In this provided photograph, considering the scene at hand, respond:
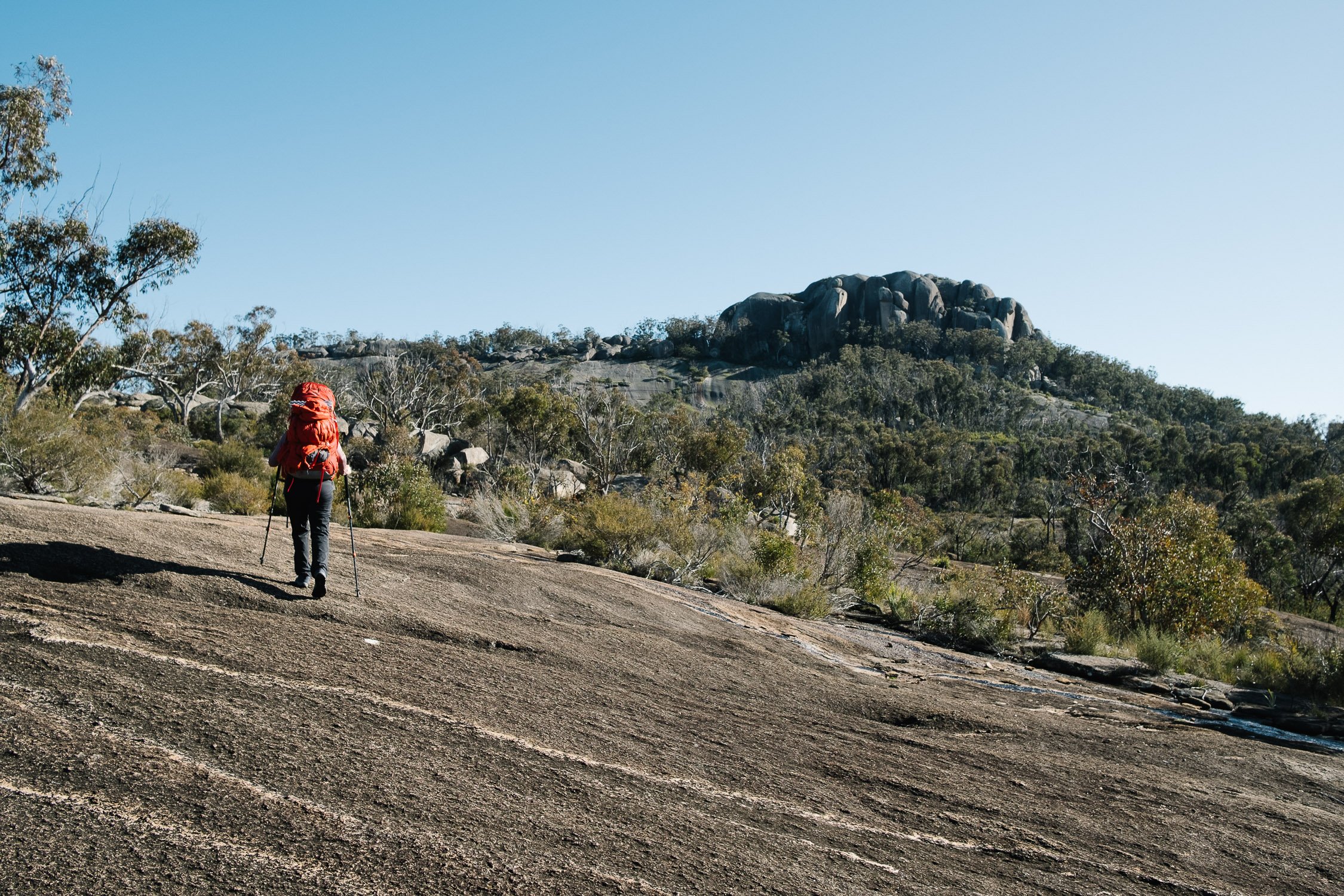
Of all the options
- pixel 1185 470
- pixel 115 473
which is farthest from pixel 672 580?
pixel 1185 470

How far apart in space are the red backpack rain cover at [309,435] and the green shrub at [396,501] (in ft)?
34.0

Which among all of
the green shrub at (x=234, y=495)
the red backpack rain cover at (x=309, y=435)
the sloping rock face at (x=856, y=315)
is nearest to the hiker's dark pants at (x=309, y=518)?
the red backpack rain cover at (x=309, y=435)

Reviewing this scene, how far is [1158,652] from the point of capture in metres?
13.4

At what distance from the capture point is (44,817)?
2.97 meters

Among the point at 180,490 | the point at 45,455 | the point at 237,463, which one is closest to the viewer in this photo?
the point at 45,455

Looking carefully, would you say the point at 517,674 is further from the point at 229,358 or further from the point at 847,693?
the point at 229,358

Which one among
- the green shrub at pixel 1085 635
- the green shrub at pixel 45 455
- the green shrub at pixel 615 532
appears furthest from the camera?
the green shrub at pixel 45 455

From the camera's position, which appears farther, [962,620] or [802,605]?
[962,620]

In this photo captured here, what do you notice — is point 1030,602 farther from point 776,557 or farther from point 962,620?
point 776,557

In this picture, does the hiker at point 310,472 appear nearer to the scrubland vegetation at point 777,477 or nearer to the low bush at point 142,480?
the scrubland vegetation at point 777,477

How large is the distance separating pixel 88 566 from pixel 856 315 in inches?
5201

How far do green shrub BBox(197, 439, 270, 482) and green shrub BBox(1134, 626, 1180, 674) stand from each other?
24787 millimetres

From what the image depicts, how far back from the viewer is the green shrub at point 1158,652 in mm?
13148

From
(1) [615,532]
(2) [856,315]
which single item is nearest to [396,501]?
(1) [615,532]
